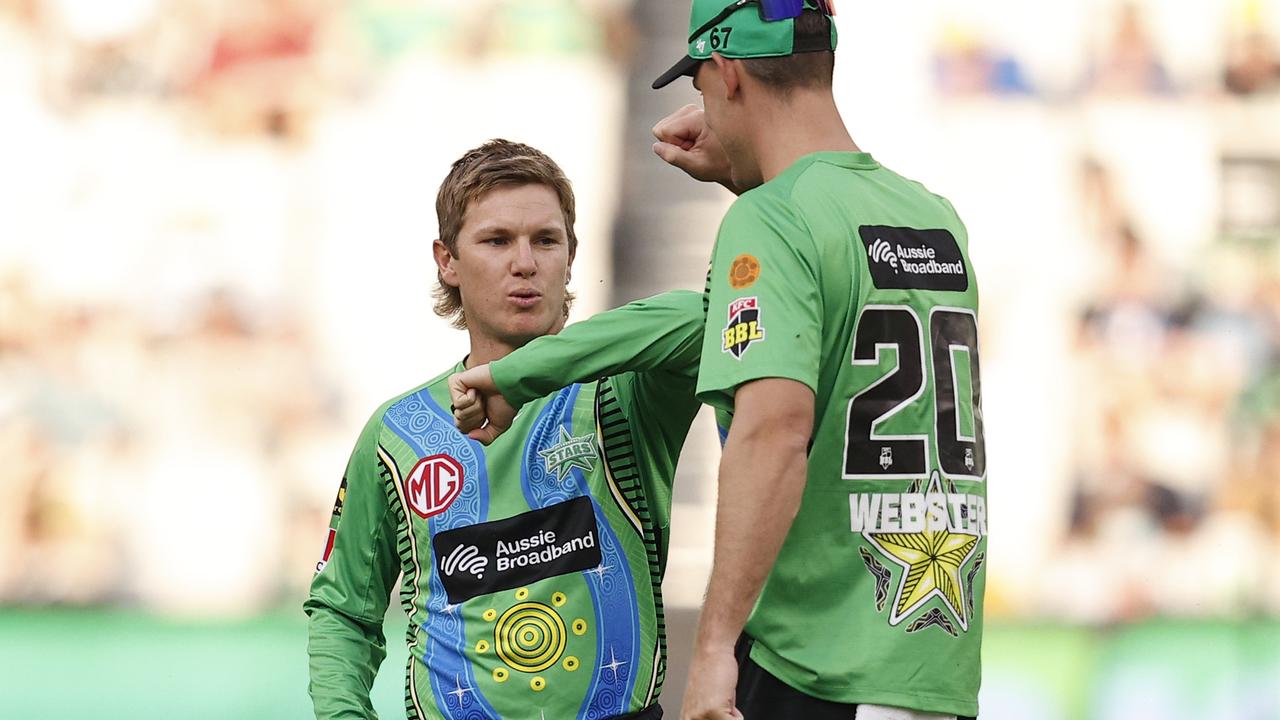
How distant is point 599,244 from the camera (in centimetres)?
553

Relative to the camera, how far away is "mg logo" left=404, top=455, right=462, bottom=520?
255 cm

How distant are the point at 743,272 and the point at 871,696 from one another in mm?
524

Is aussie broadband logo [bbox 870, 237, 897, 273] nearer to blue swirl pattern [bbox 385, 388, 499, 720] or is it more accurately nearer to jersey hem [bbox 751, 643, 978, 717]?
jersey hem [bbox 751, 643, 978, 717]

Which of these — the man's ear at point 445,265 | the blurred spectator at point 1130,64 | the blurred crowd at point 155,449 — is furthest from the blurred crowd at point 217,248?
the man's ear at point 445,265

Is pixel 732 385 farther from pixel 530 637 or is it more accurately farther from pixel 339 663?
pixel 339 663

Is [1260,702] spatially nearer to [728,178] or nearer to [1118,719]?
[1118,719]

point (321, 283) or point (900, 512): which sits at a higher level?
point (321, 283)

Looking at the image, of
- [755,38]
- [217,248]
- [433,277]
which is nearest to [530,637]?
[755,38]

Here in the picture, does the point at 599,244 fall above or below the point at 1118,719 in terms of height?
above

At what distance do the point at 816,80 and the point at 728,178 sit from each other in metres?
0.29

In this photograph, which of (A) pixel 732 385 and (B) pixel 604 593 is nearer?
A: (A) pixel 732 385

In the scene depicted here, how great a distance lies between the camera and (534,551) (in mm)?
2488

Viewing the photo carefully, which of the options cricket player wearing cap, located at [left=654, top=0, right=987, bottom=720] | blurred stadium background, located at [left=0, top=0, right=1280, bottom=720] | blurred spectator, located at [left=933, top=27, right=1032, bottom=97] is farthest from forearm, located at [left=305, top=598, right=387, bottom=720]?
blurred spectator, located at [left=933, top=27, right=1032, bottom=97]

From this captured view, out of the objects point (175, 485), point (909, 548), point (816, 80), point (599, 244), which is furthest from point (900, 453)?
point (175, 485)
